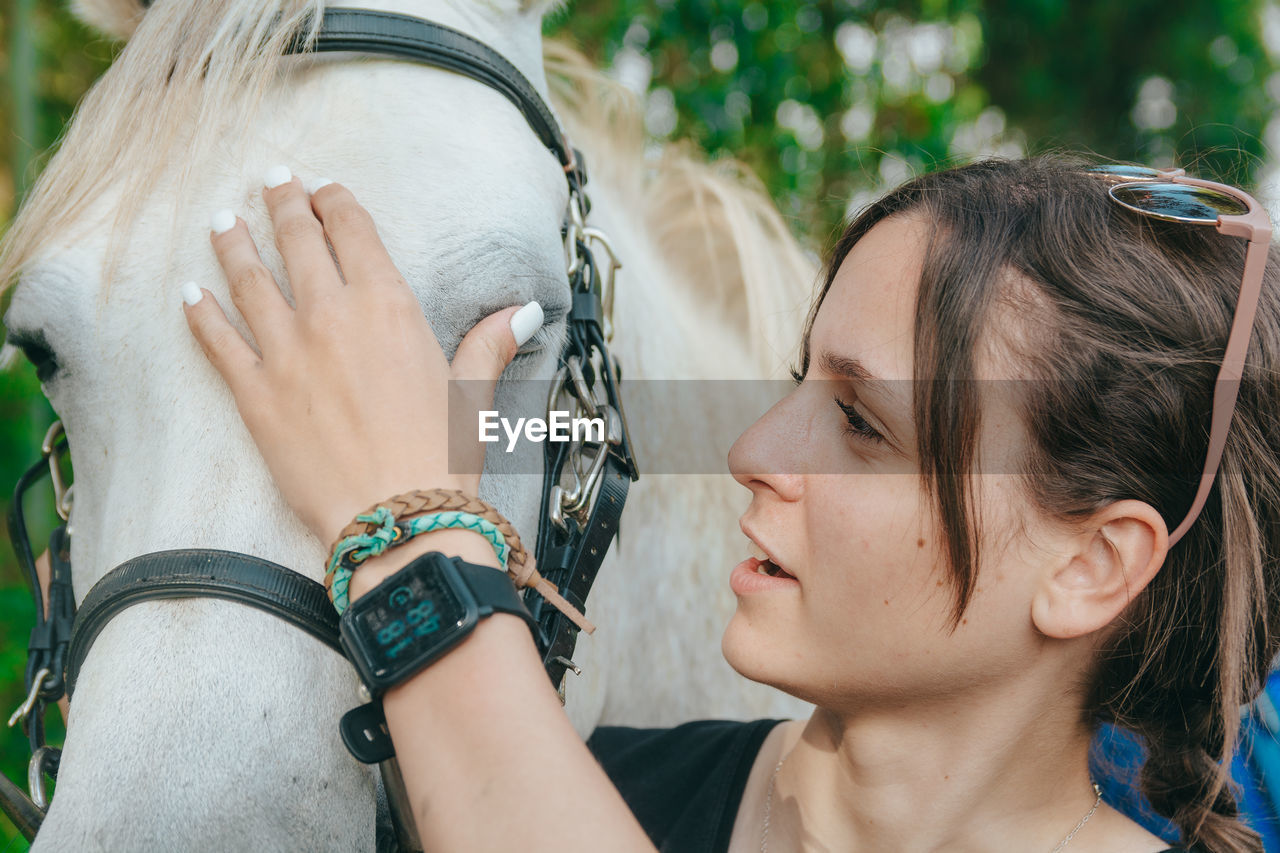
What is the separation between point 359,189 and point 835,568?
774mm

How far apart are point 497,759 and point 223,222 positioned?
2.38 ft

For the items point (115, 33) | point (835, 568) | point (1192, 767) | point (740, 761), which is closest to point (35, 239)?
point (115, 33)

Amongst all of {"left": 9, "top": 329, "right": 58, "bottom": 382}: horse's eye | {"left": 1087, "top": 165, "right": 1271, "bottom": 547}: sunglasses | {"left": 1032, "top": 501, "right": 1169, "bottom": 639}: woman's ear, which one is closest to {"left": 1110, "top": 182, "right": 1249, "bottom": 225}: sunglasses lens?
{"left": 1087, "top": 165, "right": 1271, "bottom": 547}: sunglasses

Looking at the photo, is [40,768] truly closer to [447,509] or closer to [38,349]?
[38,349]

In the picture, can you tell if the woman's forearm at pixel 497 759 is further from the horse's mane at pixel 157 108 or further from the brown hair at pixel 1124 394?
the horse's mane at pixel 157 108

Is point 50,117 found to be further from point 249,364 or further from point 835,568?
point 835,568

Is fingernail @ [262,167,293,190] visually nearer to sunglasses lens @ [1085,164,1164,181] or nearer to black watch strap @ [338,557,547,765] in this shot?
black watch strap @ [338,557,547,765]

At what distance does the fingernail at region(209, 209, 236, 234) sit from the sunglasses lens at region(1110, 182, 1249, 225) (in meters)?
1.09

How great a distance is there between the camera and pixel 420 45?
130 cm

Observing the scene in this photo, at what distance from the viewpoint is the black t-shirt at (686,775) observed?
1.34 m

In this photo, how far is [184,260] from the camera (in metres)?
1.11

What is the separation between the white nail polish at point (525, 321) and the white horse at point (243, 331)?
0.04 metres

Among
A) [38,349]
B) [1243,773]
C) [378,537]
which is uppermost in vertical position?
[38,349]

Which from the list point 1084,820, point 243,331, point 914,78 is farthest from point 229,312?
point 914,78
